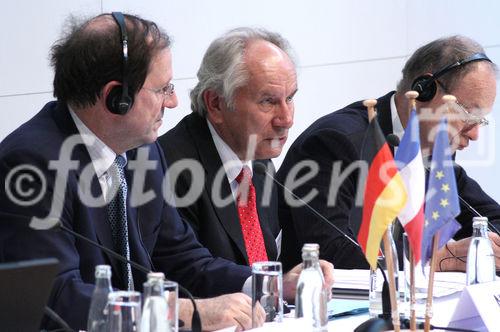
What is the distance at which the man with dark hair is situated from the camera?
1889 millimetres

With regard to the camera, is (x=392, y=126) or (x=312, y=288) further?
(x=392, y=126)

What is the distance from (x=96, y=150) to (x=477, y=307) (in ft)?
3.13

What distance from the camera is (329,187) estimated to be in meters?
2.83

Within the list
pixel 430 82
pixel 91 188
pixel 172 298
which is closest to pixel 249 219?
pixel 91 188

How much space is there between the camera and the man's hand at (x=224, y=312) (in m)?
1.82

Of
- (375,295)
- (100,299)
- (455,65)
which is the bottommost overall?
(375,295)

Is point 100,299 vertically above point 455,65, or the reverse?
point 455,65

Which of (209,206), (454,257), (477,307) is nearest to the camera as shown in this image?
(477,307)

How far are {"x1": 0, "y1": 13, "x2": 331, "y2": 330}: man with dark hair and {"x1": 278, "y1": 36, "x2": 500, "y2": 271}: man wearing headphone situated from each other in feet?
1.67

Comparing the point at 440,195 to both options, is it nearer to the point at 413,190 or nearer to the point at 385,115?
the point at 413,190

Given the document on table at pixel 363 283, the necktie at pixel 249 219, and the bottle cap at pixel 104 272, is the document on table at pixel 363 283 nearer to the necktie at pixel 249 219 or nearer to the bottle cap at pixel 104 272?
the necktie at pixel 249 219

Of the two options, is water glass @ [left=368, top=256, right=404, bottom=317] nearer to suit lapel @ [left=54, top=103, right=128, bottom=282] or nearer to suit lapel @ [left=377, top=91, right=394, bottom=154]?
suit lapel @ [left=54, top=103, right=128, bottom=282]

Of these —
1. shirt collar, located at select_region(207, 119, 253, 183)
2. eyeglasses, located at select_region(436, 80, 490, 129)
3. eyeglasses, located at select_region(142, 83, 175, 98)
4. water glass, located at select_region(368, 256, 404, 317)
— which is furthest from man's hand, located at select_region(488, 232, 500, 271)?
eyeglasses, located at select_region(142, 83, 175, 98)

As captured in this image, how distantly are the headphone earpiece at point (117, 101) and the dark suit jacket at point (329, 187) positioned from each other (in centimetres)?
Result: 81
